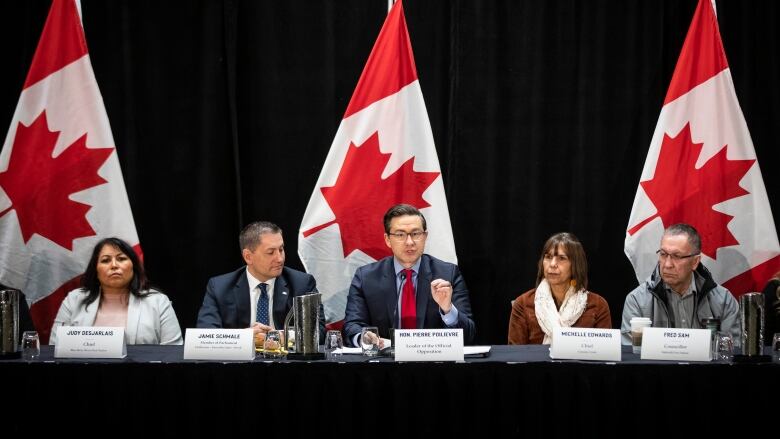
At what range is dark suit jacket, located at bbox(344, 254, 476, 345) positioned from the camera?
4023 mm

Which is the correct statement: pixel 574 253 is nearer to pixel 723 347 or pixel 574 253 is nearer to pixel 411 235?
pixel 411 235

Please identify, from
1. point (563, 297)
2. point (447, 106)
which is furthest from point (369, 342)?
point (447, 106)

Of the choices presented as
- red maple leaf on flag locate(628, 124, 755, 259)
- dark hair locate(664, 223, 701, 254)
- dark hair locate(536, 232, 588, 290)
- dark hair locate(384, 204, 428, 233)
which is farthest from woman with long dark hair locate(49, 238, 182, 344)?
red maple leaf on flag locate(628, 124, 755, 259)

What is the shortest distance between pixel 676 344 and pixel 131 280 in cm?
246

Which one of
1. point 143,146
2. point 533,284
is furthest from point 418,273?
point 143,146

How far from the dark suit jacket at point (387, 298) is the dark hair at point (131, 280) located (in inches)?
38.7

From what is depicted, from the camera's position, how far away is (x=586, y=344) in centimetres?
315

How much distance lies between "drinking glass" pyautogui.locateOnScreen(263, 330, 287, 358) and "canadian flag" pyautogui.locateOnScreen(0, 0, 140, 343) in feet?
5.59

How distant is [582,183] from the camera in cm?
495

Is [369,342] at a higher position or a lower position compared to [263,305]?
lower
